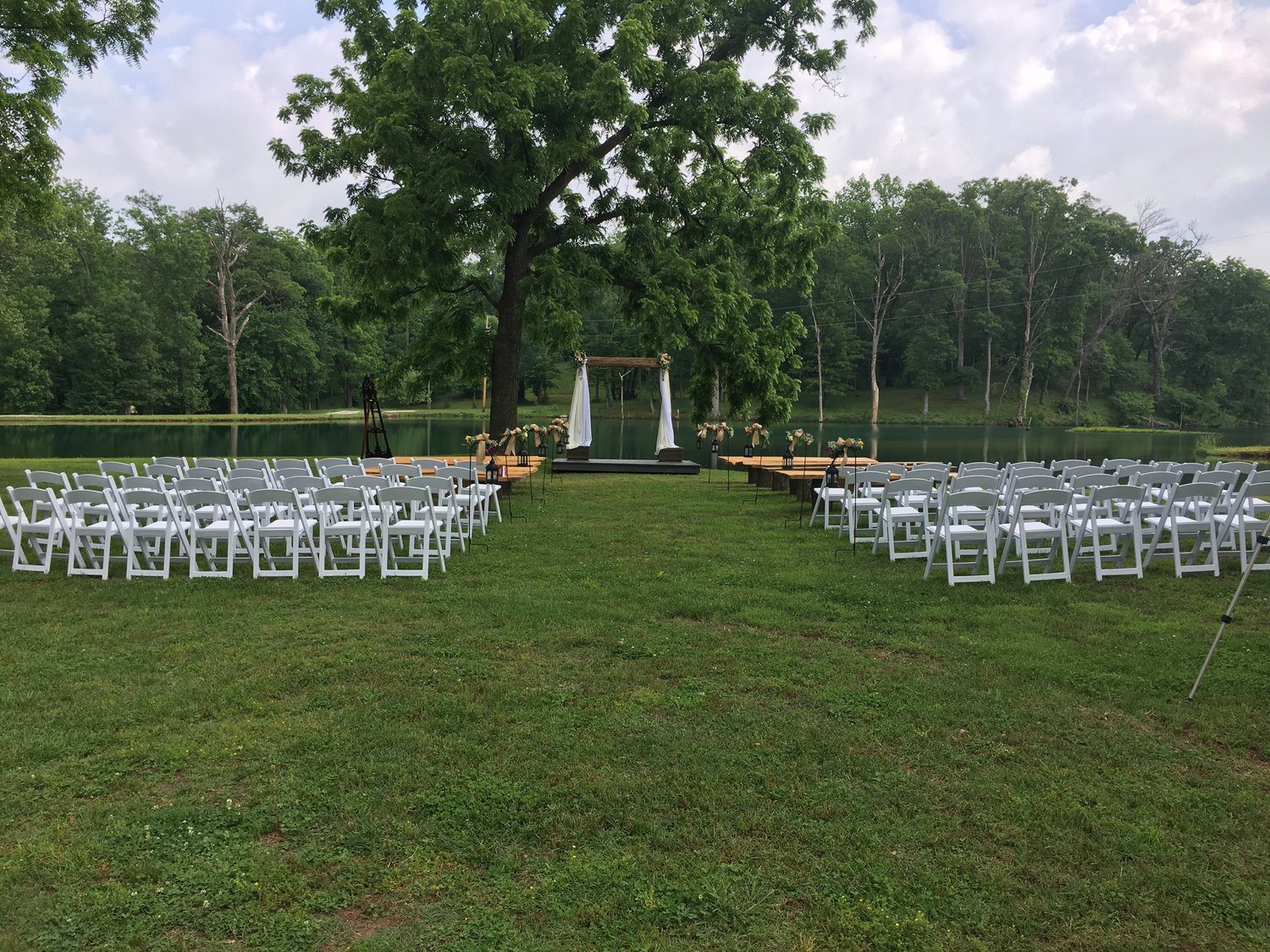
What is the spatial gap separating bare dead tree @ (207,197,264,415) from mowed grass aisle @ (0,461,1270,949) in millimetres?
49090

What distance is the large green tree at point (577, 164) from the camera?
46.6 ft

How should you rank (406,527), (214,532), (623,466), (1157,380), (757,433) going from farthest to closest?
(1157,380), (623,466), (757,433), (406,527), (214,532)

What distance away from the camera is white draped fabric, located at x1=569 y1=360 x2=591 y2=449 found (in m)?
19.8

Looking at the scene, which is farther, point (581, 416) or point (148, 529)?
point (581, 416)

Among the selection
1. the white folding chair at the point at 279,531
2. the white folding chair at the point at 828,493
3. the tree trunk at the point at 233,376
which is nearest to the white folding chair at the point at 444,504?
the white folding chair at the point at 279,531

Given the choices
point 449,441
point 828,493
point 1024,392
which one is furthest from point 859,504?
point 1024,392

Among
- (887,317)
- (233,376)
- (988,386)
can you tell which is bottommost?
(988,386)

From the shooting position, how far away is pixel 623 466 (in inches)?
773

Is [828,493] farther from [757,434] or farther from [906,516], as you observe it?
[757,434]

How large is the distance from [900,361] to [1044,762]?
61.1 m

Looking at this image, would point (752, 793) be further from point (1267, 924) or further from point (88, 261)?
point (88, 261)

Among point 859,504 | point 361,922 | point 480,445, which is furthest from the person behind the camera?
point 480,445

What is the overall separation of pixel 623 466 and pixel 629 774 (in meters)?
16.2

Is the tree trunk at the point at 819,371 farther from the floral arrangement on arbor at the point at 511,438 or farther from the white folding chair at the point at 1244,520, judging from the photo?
the white folding chair at the point at 1244,520
